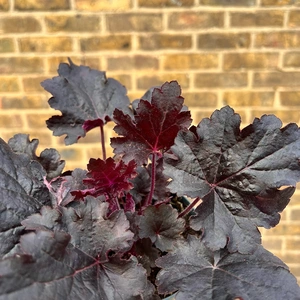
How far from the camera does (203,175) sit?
529mm

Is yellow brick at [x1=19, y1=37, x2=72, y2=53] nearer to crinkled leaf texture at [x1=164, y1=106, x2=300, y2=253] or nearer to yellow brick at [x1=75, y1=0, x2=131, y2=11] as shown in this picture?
yellow brick at [x1=75, y1=0, x2=131, y2=11]

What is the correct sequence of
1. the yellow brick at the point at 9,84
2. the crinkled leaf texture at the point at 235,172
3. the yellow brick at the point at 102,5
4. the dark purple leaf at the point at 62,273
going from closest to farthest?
the dark purple leaf at the point at 62,273 → the crinkled leaf texture at the point at 235,172 → the yellow brick at the point at 102,5 → the yellow brick at the point at 9,84

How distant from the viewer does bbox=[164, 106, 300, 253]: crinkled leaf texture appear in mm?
499

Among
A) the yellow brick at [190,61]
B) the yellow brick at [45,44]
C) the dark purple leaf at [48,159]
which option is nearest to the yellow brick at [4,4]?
the yellow brick at [45,44]

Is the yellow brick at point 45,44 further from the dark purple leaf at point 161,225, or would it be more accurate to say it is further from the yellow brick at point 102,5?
the dark purple leaf at point 161,225

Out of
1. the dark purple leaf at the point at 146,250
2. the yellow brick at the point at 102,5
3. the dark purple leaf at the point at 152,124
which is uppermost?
the yellow brick at the point at 102,5

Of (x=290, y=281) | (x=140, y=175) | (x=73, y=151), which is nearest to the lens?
(x=290, y=281)

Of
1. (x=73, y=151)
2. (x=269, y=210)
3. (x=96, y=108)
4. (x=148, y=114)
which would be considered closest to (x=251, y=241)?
(x=269, y=210)

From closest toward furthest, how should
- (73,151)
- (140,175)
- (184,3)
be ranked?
(140,175), (184,3), (73,151)

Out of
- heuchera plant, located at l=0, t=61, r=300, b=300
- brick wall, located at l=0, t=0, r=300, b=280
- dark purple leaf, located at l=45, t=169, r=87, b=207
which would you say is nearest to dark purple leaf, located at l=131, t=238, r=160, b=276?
heuchera plant, located at l=0, t=61, r=300, b=300

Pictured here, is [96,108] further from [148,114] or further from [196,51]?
[196,51]

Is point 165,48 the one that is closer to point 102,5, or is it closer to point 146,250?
point 102,5

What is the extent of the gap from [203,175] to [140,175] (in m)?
0.17

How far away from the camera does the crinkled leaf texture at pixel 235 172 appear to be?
1.64 ft
